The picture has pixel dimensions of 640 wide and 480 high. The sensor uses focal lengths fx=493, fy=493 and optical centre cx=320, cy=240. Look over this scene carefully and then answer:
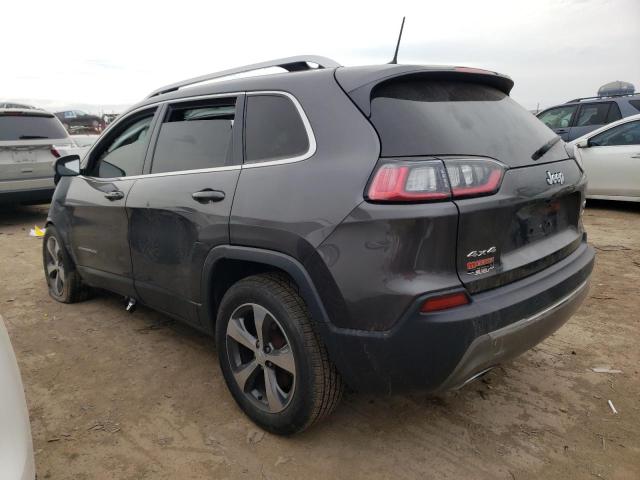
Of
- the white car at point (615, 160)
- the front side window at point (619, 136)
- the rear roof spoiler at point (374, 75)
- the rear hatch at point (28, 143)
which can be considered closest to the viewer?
the rear roof spoiler at point (374, 75)

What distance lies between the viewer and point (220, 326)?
99.7 inches

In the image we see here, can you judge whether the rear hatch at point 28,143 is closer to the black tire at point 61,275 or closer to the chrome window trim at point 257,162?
the black tire at point 61,275

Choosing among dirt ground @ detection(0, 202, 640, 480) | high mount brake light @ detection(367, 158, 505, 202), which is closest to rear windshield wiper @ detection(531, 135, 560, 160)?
high mount brake light @ detection(367, 158, 505, 202)

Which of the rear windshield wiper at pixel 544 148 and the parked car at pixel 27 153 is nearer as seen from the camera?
the rear windshield wiper at pixel 544 148

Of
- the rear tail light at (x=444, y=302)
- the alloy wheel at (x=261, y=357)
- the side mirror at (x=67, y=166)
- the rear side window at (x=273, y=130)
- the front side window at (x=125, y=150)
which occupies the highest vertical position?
the rear side window at (x=273, y=130)

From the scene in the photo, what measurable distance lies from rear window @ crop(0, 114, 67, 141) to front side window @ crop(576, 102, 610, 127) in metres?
9.23

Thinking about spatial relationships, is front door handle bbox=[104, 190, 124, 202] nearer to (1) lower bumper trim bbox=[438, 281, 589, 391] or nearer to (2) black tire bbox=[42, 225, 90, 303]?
(2) black tire bbox=[42, 225, 90, 303]

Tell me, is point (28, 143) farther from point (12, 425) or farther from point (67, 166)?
point (12, 425)

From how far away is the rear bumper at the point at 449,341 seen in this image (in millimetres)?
1823

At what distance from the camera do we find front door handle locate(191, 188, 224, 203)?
8.04ft

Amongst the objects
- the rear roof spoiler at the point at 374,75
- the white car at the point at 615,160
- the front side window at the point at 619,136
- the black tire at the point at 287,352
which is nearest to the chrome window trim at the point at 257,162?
the rear roof spoiler at the point at 374,75

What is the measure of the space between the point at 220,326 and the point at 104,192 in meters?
1.51

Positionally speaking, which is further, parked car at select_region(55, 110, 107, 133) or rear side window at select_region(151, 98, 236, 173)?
parked car at select_region(55, 110, 107, 133)

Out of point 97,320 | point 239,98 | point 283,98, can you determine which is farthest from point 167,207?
point 97,320
